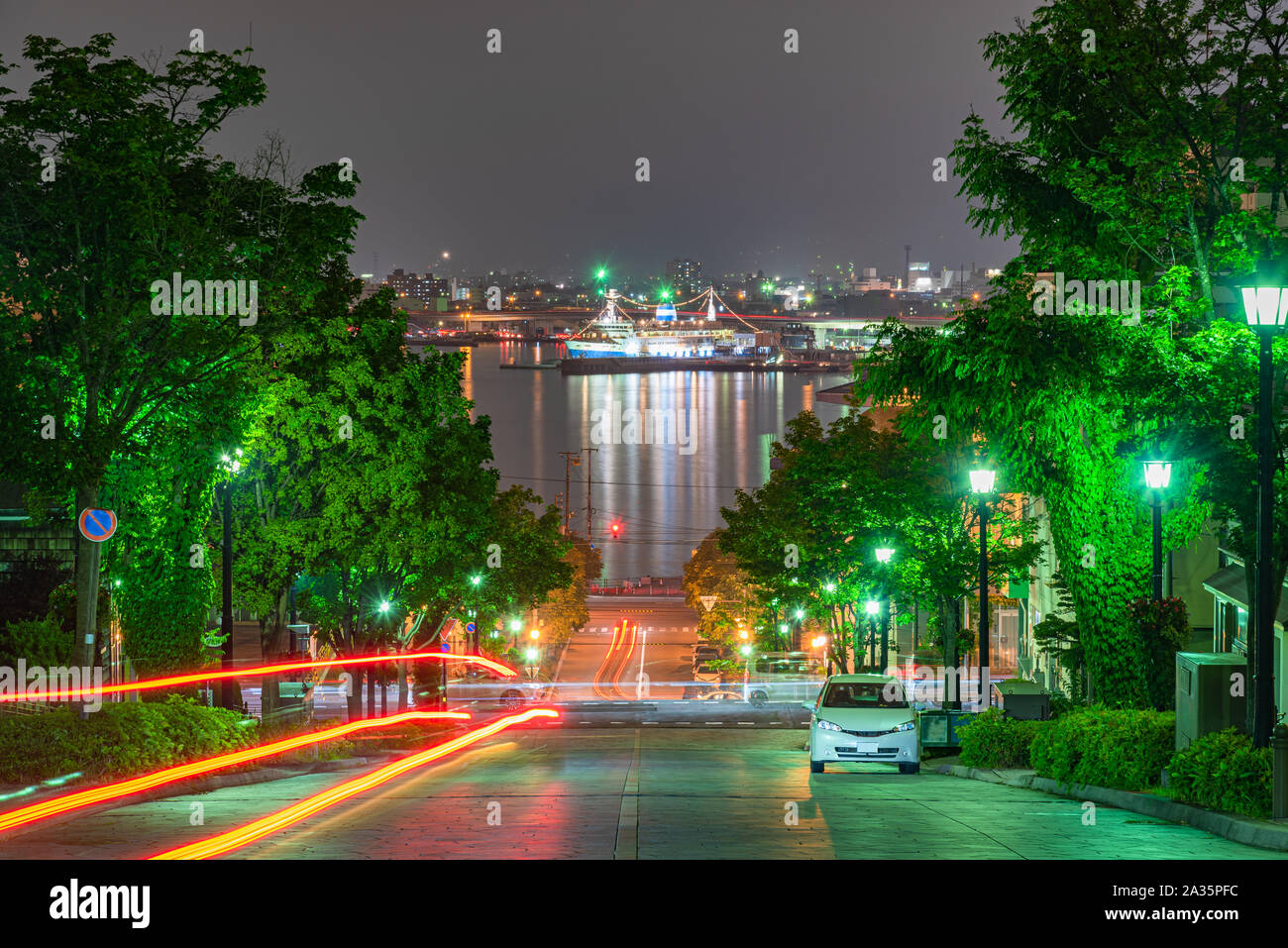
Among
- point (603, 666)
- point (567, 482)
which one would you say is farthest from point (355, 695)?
point (567, 482)

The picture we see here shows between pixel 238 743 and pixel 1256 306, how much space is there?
1518 cm

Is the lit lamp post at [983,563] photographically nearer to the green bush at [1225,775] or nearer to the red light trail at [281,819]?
the red light trail at [281,819]

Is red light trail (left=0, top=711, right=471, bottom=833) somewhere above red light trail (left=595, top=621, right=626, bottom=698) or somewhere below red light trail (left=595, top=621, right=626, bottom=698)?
above

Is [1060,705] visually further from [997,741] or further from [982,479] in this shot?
[997,741]

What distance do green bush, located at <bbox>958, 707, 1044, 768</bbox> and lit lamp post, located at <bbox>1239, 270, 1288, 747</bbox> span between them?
7.35 meters

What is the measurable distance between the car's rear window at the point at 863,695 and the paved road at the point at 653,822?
4.79 feet

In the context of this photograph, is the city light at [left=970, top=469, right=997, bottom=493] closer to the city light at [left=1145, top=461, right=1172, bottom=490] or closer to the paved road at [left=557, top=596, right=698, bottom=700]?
the city light at [left=1145, top=461, right=1172, bottom=490]

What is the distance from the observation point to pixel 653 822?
40.9 feet

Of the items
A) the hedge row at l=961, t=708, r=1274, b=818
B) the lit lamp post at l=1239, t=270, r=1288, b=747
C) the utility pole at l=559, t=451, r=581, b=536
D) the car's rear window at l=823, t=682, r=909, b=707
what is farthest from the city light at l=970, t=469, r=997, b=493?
the utility pole at l=559, t=451, r=581, b=536

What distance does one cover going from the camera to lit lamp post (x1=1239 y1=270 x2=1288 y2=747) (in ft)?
42.9

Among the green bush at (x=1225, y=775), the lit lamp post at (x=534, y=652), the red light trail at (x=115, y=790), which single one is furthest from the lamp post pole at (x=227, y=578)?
the lit lamp post at (x=534, y=652)
